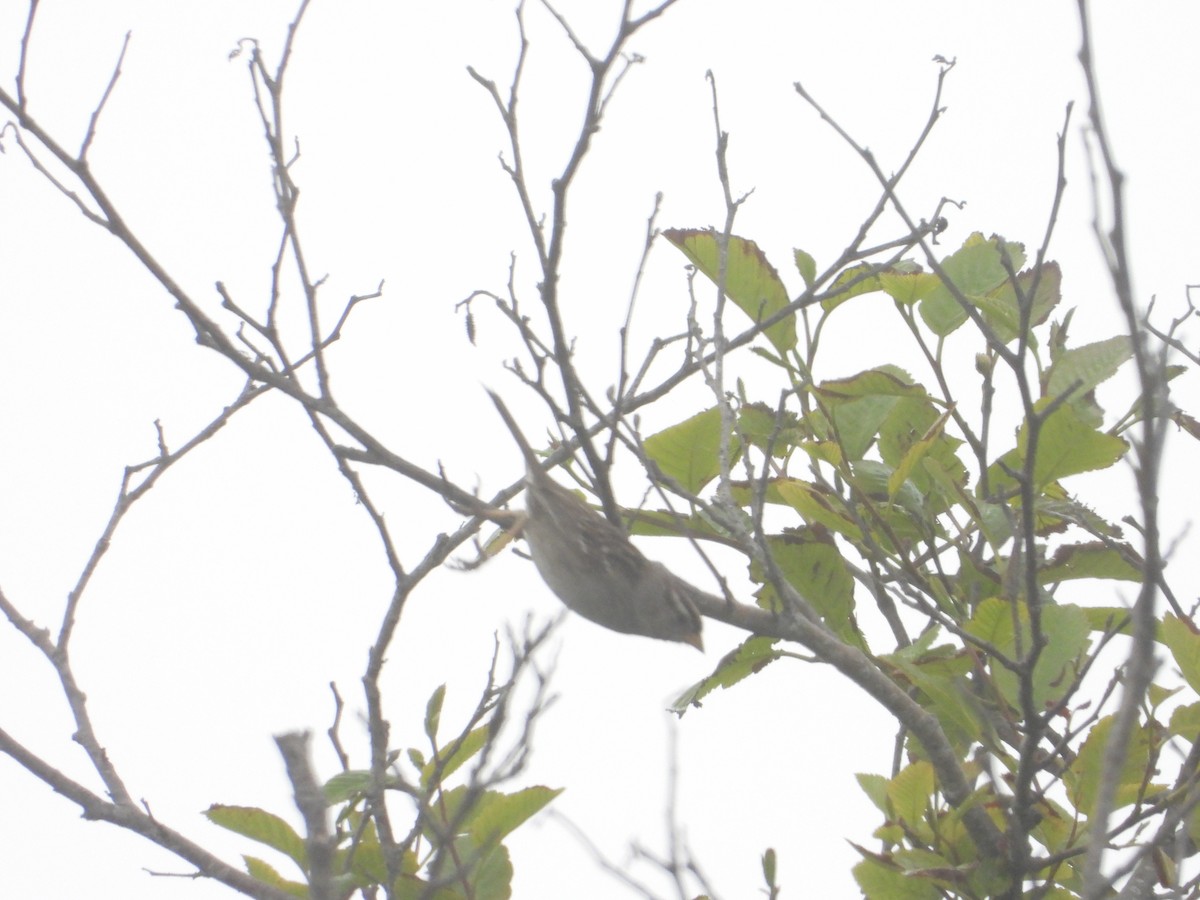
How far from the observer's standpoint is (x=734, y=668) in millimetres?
3299

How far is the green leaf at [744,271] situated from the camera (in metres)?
3.53

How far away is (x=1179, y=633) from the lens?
2.75 meters

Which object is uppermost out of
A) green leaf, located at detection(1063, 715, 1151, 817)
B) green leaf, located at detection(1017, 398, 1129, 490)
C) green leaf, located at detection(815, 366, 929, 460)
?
green leaf, located at detection(815, 366, 929, 460)

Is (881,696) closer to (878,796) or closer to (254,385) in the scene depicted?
(878,796)

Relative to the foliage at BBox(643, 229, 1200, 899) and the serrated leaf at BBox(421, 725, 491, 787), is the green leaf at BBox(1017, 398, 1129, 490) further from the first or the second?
the serrated leaf at BBox(421, 725, 491, 787)

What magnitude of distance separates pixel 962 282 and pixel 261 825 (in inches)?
88.9

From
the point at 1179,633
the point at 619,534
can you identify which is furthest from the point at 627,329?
the point at 1179,633

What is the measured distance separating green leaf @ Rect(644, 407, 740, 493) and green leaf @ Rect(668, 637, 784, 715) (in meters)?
0.41

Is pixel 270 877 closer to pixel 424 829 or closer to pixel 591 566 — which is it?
pixel 424 829

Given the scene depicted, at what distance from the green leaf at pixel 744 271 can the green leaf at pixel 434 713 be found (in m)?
1.30

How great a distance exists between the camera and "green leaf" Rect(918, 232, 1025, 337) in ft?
11.3

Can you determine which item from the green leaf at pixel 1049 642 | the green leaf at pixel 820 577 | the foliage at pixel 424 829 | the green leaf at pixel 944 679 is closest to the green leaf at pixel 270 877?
the foliage at pixel 424 829

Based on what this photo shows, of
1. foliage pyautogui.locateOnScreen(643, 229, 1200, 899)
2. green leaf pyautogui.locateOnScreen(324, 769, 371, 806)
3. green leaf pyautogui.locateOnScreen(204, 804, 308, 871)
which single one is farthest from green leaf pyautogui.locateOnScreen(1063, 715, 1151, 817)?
green leaf pyautogui.locateOnScreen(204, 804, 308, 871)

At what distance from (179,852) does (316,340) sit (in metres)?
1.13
